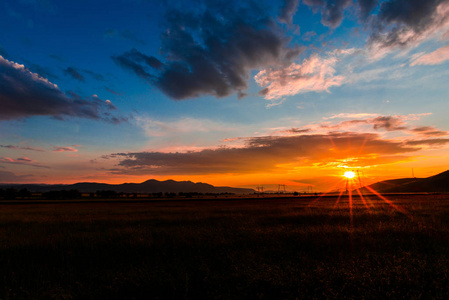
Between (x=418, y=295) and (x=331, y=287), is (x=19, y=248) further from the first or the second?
(x=418, y=295)

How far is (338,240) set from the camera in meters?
10.7

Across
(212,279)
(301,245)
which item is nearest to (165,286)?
(212,279)

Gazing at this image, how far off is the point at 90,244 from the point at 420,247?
14967 mm

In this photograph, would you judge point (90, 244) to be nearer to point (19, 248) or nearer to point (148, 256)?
point (19, 248)

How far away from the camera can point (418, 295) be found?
5582 millimetres

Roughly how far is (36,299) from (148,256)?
12.6ft

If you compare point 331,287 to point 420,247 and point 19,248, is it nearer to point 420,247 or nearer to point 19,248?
point 420,247

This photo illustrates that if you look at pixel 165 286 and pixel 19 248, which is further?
pixel 19 248

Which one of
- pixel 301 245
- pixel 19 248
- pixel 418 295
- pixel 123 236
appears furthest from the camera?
pixel 123 236

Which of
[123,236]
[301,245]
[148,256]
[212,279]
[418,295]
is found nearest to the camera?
[418,295]

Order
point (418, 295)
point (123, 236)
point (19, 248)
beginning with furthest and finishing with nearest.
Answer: point (123, 236), point (19, 248), point (418, 295)

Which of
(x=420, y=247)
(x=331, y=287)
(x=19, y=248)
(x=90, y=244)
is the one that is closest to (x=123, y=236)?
(x=90, y=244)

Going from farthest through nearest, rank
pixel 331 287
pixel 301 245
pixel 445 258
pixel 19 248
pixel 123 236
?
1. pixel 123 236
2. pixel 19 248
3. pixel 301 245
4. pixel 445 258
5. pixel 331 287

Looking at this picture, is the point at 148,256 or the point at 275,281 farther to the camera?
the point at 148,256
